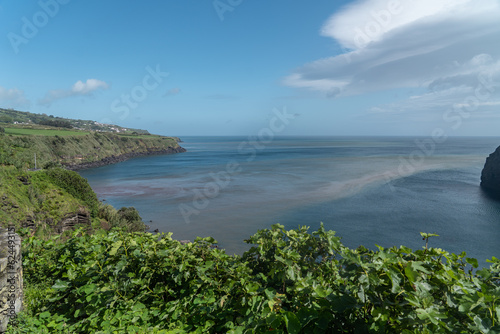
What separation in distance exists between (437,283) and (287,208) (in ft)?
117

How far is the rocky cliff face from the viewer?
56.1m

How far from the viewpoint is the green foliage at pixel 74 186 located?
950 inches

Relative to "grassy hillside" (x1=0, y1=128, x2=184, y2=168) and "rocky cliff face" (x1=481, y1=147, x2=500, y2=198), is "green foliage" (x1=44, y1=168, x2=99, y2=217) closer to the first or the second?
"grassy hillside" (x1=0, y1=128, x2=184, y2=168)

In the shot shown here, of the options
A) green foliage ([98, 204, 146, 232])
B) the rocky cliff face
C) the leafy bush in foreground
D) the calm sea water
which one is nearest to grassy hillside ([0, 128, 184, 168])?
the calm sea water

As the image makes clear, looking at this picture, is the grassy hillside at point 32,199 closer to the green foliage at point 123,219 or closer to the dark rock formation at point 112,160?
the green foliage at point 123,219

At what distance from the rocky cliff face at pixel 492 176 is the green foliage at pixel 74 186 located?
69.4 metres

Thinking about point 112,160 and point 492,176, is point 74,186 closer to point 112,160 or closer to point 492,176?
point 492,176

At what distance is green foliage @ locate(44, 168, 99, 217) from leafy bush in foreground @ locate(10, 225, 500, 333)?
22244 millimetres

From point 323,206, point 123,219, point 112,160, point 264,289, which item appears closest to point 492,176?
point 323,206

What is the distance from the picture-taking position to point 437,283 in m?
2.25

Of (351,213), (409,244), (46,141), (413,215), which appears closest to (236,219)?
(351,213)

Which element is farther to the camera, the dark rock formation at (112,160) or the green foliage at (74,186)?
the dark rock formation at (112,160)

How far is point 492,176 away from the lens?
5809 cm

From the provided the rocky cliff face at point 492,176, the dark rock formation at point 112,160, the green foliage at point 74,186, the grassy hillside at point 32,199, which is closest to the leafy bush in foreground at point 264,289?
the grassy hillside at point 32,199
